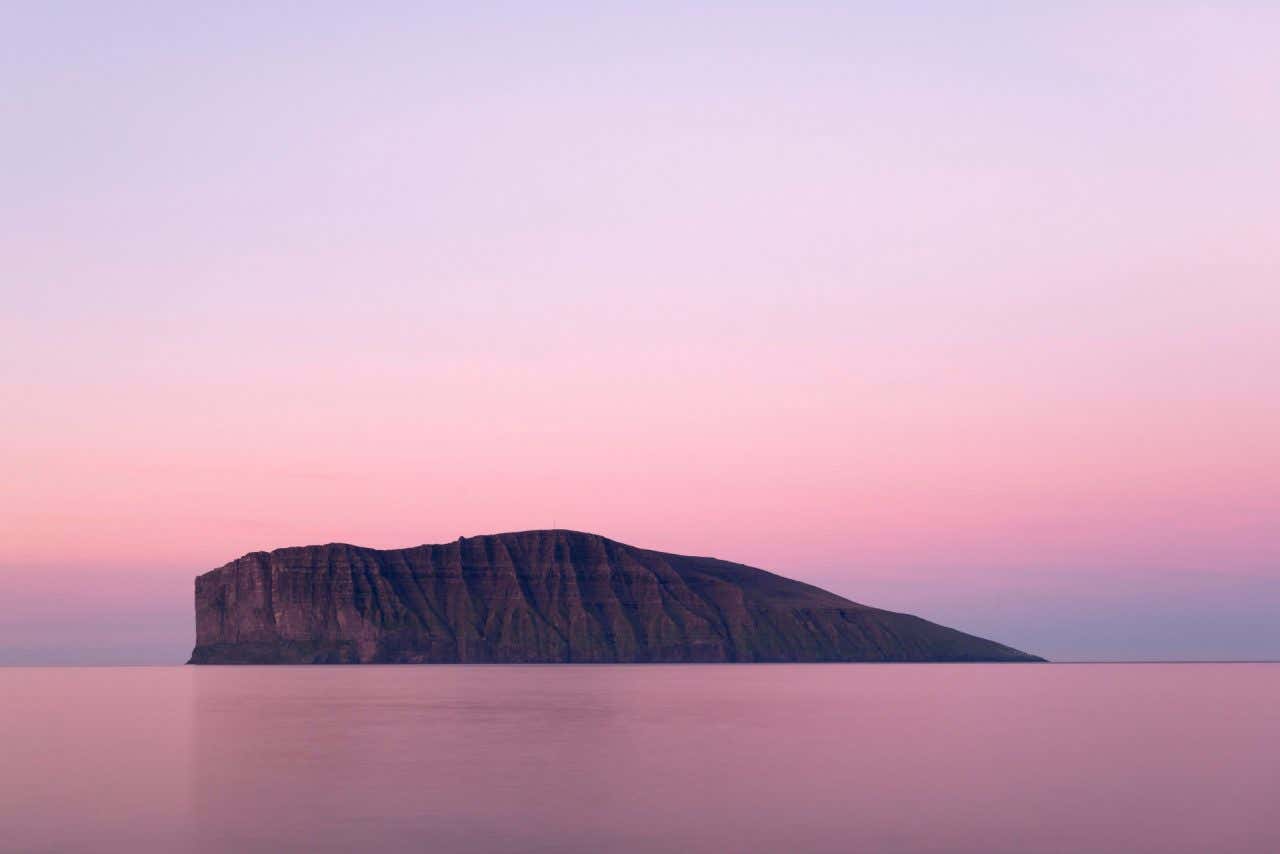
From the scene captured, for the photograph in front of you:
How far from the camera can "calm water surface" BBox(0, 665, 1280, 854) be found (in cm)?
4069

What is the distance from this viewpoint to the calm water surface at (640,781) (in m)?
40.7

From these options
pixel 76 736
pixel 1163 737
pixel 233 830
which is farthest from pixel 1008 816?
pixel 76 736

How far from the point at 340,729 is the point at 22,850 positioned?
49850 mm

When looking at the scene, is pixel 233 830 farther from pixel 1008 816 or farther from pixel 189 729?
pixel 189 729

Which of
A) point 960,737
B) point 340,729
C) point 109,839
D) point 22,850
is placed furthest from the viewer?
point 340,729

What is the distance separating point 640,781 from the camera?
55.4 m

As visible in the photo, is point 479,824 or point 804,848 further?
point 479,824

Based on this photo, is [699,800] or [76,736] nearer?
[699,800]

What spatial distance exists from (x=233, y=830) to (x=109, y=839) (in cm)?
368

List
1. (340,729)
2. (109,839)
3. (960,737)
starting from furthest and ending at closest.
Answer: (340,729)
(960,737)
(109,839)

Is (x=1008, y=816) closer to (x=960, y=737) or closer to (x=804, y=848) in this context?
(x=804, y=848)

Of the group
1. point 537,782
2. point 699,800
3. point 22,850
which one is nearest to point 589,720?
point 537,782

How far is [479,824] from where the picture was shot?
42.8m

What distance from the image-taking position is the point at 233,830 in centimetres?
4228
